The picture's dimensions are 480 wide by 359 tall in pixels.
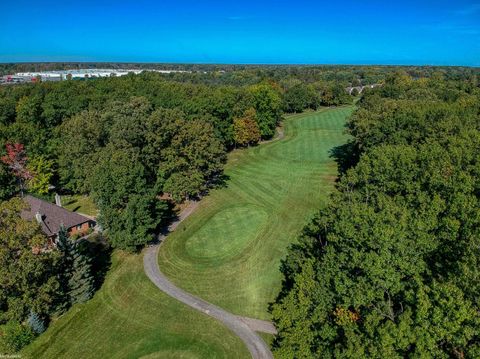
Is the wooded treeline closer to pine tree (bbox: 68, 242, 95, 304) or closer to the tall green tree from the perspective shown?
the tall green tree

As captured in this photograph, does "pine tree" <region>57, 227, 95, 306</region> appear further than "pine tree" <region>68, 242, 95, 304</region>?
No

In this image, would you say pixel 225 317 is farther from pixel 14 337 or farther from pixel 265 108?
pixel 265 108

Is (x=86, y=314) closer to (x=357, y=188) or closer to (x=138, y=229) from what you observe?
(x=138, y=229)

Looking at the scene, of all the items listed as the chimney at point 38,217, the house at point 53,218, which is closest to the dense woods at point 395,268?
the house at point 53,218

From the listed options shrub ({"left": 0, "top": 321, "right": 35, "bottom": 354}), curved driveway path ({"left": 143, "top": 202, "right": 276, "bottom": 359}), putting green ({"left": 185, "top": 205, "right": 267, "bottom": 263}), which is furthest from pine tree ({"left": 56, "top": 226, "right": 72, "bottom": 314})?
putting green ({"left": 185, "top": 205, "right": 267, "bottom": 263})

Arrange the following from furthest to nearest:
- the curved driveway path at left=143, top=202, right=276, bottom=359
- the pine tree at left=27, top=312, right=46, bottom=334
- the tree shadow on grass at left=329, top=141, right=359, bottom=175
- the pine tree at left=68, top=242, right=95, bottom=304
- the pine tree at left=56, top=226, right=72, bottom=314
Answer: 1. the tree shadow on grass at left=329, top=141, right=359, bottom=175
2. the pine tree at left=68, top=242, right=95, bottom=304
3. the pine tree at left=56, top=226, right=72, bottom=314
4. the pine tree at left=27, top=312, right=46, bottom=334
5. the curved driveway path at left=143, top=202, right=276, bottom=359

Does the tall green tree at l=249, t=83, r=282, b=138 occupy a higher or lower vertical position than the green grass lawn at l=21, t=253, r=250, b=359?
higher

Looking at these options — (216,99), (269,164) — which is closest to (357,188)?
(269,164)

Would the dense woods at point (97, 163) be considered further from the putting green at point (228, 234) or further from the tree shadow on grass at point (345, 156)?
the tree shadow on grass at point (345, 156)
